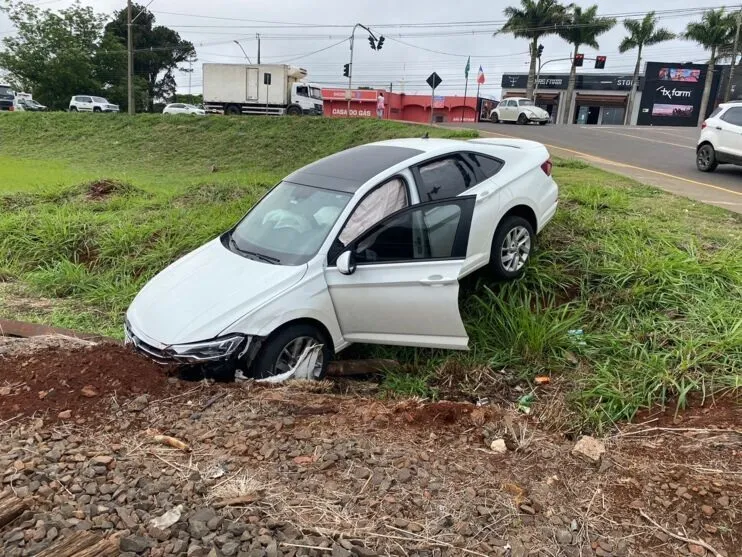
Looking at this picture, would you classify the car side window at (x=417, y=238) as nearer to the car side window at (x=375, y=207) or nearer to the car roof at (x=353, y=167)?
the car side window at (x=375, y=207)

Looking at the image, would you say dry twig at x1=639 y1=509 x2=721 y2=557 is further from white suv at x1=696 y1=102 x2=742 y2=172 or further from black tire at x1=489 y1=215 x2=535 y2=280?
white suv at x1=696 y1=102 x2=742 y2=172

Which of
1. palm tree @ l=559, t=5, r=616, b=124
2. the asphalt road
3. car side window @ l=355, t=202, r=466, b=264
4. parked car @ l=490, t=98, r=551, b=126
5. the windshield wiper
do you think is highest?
palm tree @ l=559, t=5, r=616, b=124

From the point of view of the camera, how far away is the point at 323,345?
453 cm

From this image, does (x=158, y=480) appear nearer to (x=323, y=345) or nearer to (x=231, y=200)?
(x=323, y=345)

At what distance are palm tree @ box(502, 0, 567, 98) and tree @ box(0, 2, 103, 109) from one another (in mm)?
34544

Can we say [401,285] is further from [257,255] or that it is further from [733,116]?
[733,116]

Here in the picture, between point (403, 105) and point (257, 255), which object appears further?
point (403, 105)

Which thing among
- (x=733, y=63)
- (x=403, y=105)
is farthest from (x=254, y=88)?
(x=733, y=63)

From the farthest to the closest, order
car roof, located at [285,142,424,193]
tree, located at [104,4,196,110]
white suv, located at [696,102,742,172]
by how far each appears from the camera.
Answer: tree, located at [104,4,196,110] → white suv, located at [696,102,742,172] → car roof, located at [285,142,424,193]

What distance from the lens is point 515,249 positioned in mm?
5688

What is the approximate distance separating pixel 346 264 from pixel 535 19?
46667mm

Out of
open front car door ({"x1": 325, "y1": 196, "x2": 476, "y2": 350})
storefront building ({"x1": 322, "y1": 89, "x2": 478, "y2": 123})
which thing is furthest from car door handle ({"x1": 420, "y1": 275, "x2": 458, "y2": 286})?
storefront building ({"x1": 322, "y1": 89, "x2": 478, "y2": 123})

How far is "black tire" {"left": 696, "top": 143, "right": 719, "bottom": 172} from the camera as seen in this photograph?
42.1ft

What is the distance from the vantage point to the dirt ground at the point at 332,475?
2.45m
